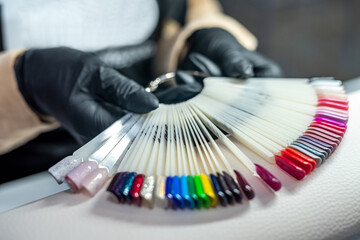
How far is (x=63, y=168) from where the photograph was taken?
346 mm

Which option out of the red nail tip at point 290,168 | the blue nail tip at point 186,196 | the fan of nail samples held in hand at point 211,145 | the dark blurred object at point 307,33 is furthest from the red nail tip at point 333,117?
the dark blurred object at point 307,33

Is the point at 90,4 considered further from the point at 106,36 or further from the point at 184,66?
the point at 184,66

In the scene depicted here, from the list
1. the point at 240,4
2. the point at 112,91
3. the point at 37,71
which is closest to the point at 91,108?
the point at 112,91

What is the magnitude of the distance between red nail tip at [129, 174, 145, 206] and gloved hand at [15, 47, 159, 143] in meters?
0.14

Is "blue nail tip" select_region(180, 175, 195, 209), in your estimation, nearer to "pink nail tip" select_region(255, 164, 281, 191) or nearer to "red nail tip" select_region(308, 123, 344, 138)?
"pink nail tip" select_region(255, 164, 281, 191)

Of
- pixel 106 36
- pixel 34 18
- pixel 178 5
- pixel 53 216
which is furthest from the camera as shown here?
pixel 178 5

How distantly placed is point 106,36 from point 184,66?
236 mm

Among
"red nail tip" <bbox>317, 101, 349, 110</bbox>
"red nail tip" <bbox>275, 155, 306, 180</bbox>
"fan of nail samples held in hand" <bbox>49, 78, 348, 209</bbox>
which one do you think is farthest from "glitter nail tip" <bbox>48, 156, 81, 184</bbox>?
"red nail tip" <bbox>317, 101, 349, 110</bbox>

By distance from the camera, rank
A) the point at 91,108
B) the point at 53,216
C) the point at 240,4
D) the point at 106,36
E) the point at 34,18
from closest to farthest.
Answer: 1. the point at 53,216
2. the point at 91,108
3. the point at 34,18
4. the point at 106,36
5. the point at 240,4

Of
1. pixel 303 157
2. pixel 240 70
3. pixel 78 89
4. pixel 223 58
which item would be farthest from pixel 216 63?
pixel 303 157

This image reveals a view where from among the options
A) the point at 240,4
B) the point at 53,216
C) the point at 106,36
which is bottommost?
the point at 53,216

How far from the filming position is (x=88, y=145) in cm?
39

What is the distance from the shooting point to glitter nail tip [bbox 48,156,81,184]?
1.12 feet

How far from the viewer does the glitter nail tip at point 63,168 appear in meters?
0.34
